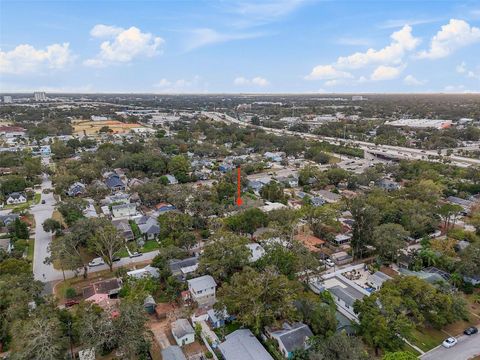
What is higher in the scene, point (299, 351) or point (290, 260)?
point (290, 260)

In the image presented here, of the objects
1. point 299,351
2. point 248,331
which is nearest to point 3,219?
point 248,331

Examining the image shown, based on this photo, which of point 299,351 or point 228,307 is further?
point 228,307

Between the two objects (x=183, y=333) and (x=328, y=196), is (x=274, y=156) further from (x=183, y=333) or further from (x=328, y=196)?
(x=183, y=333)

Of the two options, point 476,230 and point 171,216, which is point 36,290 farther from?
point 476,230

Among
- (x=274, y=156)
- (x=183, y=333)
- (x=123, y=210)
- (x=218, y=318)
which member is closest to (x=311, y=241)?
(x=218, y=318)

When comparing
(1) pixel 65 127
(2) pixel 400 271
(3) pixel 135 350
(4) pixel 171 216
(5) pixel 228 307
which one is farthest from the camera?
(1) pixel 65 127

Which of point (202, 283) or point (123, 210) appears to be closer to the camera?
point (202, 283)

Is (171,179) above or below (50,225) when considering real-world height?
below
